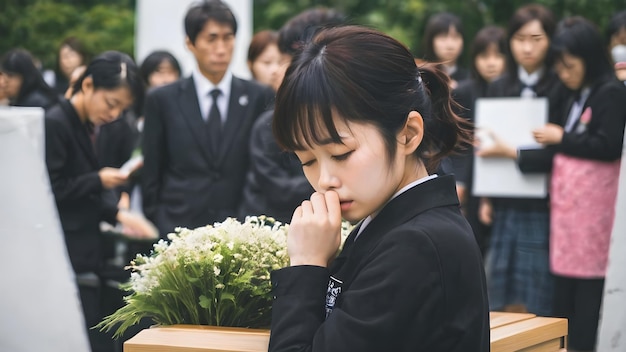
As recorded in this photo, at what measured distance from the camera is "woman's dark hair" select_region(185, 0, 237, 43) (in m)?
6.20

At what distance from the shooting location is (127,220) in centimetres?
650

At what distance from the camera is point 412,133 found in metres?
2.43

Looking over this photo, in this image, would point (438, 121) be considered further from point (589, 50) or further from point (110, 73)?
point (589, 50)

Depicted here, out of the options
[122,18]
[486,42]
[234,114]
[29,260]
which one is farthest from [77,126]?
[122,18]

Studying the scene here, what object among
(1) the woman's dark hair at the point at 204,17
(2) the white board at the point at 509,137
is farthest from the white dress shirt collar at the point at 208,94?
(2) the white board at the point at 509,137

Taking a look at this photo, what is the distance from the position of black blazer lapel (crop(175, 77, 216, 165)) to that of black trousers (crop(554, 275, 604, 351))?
226cm

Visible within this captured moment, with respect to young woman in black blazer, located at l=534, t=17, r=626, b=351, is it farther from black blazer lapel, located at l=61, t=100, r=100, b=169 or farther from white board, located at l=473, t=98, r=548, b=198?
black blazer lapel, located at l=61, t=100, r=100, b=169

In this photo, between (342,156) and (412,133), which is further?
(412,133)

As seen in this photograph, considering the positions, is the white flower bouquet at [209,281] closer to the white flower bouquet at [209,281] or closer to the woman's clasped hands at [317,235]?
the white flower bouquet at [209,281]

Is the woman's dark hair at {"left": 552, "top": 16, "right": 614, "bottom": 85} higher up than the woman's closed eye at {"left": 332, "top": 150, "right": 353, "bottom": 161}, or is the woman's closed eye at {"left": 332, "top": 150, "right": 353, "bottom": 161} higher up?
the woman's dark hair at {"left": 552, "top": 16, "right": 614, "bottom": 85}

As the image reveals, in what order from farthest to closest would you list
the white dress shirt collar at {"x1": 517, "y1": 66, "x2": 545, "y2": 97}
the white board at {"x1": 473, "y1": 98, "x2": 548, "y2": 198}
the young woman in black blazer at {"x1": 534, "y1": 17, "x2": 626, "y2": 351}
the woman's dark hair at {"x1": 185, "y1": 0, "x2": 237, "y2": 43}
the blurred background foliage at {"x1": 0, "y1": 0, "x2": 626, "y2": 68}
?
the blurred background foliage at {"x1": 0, "y1": 0, "x2": 626, "y2": 68} → the white dress shirt collar at {"x1": 517, "y1": 66, "x2": 545, "y2": 97} → the white board at {"x1": 473, "y1": 98, "x2": 548, "y2": 198} → the woman's dark hair at {"x1": 185, "y1": 0, "x2": 237, "y2": 43} → the young woman in black blazer at {"x1": 534, "y1": 17, "x2": 626, "y2": 351}

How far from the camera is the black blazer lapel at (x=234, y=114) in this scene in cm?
609

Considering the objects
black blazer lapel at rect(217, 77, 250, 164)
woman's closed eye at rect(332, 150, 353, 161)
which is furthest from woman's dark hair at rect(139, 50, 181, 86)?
woman's closed eye at rect(332, 150, 353, 161)

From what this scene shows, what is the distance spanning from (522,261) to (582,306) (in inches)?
23.2
